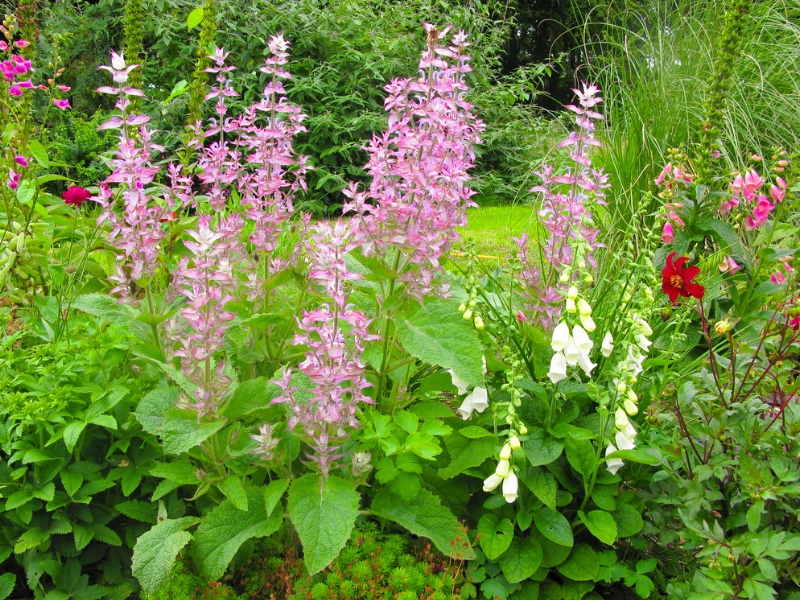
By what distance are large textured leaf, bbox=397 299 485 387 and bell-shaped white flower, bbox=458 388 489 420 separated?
0.16m

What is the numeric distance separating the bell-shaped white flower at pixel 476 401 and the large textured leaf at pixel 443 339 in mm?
157

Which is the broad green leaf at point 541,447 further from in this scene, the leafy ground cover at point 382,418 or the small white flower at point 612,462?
the small white flower at point 612,462

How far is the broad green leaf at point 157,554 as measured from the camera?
1.64 meters

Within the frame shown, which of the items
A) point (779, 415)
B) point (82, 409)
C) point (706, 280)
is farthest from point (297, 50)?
point (779, 415)

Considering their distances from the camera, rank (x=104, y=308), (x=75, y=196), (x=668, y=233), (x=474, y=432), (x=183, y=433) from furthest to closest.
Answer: (x=668, y=233) < (x=75, y=196) < (x=104, y=308) < (x=474, y=432) < (x=183, y=433)

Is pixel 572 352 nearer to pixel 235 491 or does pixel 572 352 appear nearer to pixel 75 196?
pixel 235 491

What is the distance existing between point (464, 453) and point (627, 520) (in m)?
0.48

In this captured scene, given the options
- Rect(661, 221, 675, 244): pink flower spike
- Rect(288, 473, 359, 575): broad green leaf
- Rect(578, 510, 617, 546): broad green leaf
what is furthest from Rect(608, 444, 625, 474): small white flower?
Rect(661, 221, 675, 244): pink flower spike

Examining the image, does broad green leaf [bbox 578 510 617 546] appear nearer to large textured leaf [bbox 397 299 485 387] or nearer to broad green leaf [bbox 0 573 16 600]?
large textured leaf [bbox 397 299 485 387]

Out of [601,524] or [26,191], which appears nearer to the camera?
[601,524]

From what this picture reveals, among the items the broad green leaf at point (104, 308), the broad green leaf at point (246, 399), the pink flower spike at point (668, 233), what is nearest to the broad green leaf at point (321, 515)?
the broad green leaf at point (246, 399)

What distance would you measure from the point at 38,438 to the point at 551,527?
4.72ft

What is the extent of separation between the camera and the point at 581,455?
1.84m

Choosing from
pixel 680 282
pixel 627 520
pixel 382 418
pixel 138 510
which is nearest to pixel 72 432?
pixel 138 510
